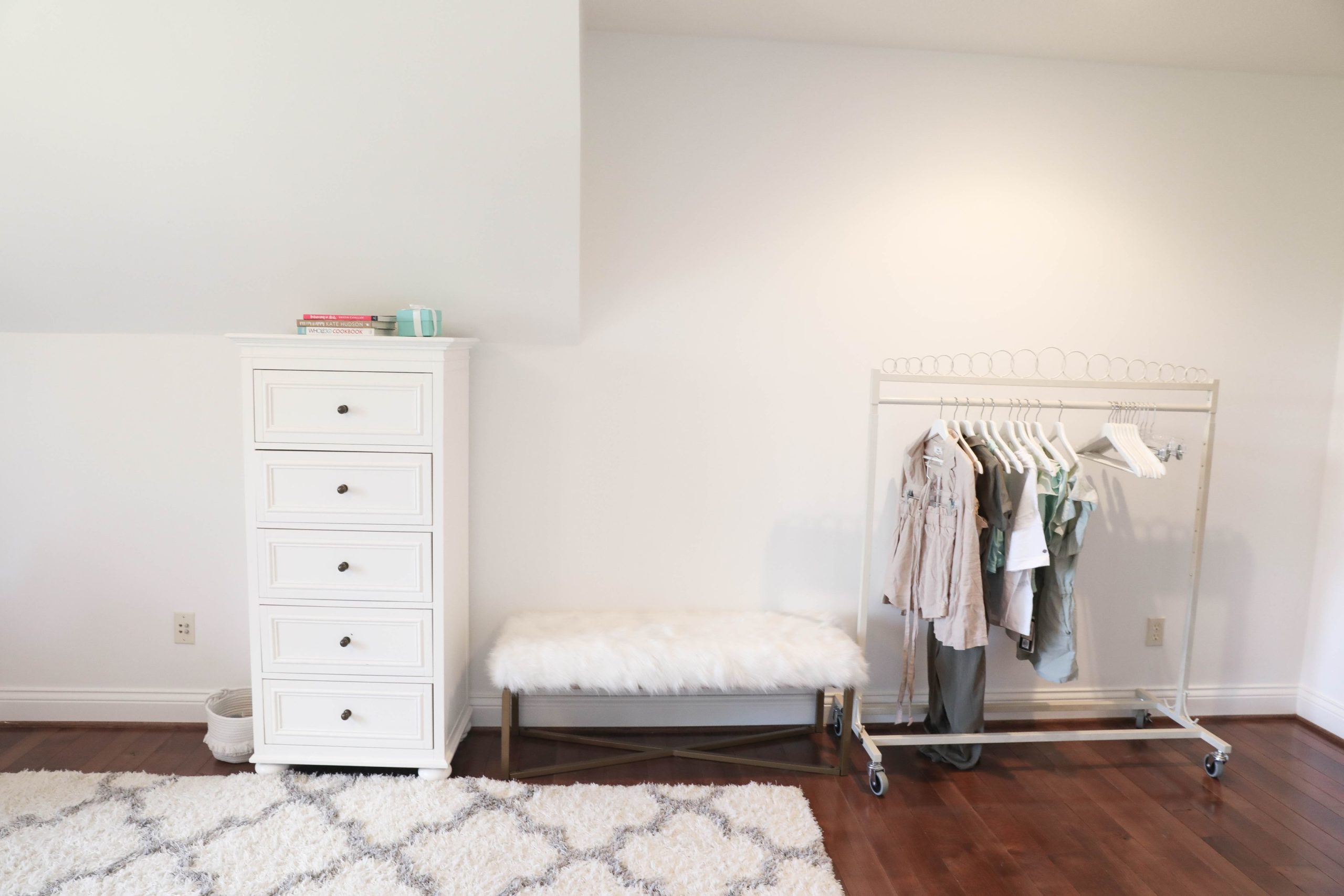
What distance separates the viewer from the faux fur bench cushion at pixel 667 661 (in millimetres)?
2438

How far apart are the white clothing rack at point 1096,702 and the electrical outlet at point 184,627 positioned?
2160 millimetres

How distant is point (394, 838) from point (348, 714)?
44 cm

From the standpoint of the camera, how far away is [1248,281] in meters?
2.92

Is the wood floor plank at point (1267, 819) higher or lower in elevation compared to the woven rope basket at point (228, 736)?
lower

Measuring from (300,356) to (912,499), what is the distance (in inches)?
71.1

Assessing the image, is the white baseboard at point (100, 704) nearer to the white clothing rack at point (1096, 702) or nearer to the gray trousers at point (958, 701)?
the white clothing rack at point (1096, 702)

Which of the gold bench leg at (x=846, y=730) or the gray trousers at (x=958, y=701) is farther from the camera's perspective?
the gray trousers at (x=958, y=701)

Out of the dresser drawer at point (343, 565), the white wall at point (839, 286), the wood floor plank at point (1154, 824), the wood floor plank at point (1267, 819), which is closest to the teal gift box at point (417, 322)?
the white wall at point (839, 286)

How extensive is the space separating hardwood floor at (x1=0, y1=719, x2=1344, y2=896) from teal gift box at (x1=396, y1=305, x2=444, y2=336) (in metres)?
1.31

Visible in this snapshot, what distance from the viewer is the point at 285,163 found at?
221 cm

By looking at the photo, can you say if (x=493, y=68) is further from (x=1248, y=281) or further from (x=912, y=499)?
(x=1248, y=281)

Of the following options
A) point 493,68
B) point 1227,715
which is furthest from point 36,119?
point 1227,715

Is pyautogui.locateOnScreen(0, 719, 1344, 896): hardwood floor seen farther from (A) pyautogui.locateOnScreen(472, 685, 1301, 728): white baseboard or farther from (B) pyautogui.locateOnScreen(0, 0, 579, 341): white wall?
(B) pyautogui.locateOnScreen(0, 0, 579, 341): white wall

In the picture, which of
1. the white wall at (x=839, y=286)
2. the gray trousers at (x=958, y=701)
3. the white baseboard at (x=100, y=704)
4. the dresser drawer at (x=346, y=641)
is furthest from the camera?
the white baseboard at (x=100, y=704)
